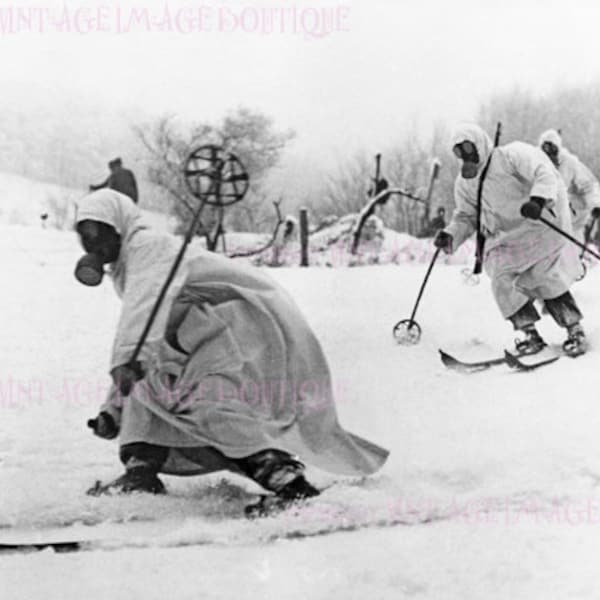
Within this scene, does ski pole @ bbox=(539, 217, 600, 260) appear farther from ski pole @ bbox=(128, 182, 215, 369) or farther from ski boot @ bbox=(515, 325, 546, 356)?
ski pole @ bbox=(128, 182, 215, 369)

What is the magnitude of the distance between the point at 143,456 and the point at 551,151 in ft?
5.31

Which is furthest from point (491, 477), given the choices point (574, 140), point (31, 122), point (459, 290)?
point (31, 122)

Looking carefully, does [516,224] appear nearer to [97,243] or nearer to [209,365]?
[209,365]

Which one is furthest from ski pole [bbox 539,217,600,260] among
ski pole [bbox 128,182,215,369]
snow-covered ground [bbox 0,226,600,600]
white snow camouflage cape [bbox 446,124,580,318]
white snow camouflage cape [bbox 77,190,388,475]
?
ski pole [bbox 128,182,215,369]

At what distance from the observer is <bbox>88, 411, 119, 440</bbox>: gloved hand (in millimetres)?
3229

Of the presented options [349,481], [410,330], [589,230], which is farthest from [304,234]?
[589,230]

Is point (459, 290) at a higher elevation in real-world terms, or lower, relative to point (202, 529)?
higher

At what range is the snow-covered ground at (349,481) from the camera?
3.14m

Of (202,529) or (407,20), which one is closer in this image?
(202,529)

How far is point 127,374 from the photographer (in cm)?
318

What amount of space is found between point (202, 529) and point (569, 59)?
190 cm

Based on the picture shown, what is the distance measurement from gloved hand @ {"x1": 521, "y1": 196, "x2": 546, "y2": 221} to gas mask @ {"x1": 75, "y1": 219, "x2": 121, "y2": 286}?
129cm

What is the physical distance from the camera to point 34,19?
132 inches

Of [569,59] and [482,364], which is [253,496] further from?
[569,59]
